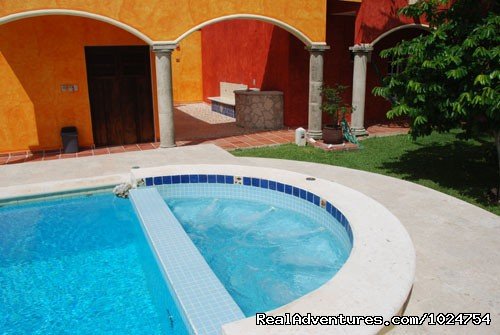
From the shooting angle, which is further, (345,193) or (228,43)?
(228,43)

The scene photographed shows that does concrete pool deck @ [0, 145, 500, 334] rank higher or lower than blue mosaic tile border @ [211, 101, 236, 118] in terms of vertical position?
lower

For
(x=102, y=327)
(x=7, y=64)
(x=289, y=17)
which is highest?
(x=289, y=17)

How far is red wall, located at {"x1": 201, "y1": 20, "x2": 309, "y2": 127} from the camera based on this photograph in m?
16.5

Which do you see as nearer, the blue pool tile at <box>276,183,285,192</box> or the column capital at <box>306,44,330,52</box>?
the blue pool tile at <box>276,183,285,192</box>

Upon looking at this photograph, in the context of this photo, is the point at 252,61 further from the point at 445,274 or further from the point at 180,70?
the point at 445,274

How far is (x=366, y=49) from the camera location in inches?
555

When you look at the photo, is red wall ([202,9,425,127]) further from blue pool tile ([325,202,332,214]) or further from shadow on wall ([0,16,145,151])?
blue pool tile ([325,202,332,214])

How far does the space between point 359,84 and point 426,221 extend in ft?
26.6

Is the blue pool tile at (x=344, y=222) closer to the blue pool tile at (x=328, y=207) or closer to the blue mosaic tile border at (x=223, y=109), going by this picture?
the blue pool tile at (x=328, y=207)

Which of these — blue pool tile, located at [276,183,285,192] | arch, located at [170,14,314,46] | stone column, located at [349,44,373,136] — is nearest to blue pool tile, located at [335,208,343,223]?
blue pool tile, located at [276,183,285,192]

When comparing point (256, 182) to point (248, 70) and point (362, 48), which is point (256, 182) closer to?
point (362, 48)

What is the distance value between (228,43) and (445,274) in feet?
56.7

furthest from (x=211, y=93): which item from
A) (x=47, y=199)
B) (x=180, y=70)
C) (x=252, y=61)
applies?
(x=47, y=199)

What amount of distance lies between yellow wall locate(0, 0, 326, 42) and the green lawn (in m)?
3.69
